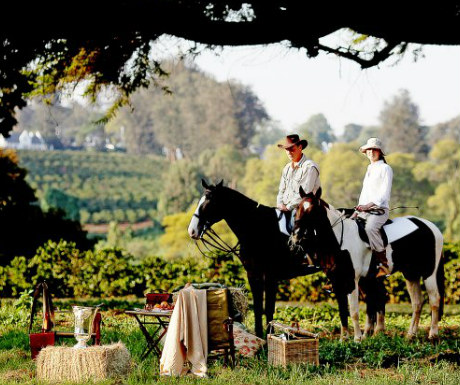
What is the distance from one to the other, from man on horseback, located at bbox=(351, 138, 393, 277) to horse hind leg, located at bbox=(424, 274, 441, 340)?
0.79m

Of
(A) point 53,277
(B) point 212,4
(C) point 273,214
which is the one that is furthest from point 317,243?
(A) point 53,277

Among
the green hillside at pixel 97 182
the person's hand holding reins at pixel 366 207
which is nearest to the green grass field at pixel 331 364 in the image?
the person's hand holding reins at pixel 366 207

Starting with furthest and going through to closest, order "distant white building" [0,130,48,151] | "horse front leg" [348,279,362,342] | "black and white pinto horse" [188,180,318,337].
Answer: "distant white building" [0,130,48,151] → "black and white pinto horse" [188,180,318,337] → "horse front leg" [348,279,362,342]

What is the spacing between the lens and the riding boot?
965cm

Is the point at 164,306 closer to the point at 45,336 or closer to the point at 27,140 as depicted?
the point at 45,336

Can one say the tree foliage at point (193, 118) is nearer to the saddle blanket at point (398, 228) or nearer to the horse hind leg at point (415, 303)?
the horse hind leg at point (415, 303)

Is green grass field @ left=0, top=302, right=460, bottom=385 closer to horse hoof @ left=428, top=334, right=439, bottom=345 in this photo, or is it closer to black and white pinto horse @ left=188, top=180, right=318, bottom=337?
horse hoof @ left=428, top=334, right=439, bottom=345

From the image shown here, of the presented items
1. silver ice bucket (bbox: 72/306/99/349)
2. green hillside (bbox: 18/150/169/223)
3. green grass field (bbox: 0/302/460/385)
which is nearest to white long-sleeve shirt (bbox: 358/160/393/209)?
green grass field (bbox: 0/302/460/385)

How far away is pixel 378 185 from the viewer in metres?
9.66

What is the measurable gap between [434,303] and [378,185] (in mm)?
1956

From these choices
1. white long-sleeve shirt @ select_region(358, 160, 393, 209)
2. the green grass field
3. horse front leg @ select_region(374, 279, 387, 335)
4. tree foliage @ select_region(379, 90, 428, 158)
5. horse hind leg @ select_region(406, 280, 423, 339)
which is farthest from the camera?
tree foliage @ select_region(379, 90, 428, 158)

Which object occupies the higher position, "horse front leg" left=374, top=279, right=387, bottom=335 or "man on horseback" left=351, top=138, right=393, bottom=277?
"man on horseback" left=351, top=138, right=393, bottom=277

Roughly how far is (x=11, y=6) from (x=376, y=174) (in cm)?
526

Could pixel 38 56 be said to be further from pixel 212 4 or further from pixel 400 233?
pixel 400 233
